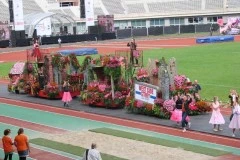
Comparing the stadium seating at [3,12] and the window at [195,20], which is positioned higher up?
the stadium seating at [3,12]

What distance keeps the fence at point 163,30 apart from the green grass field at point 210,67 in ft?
102

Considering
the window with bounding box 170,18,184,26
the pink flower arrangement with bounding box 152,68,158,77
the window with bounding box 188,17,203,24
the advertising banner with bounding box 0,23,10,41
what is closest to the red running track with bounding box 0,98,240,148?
the pink flower arrangement with bounding box 152,68,158,77

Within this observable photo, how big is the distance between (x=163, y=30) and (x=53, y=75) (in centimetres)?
5870

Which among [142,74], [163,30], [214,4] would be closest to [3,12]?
[163,30]

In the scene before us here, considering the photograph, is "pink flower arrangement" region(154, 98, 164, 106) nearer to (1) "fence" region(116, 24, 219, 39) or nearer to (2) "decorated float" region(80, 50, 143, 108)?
(2) "decorated float" region(80, 50, 143, 108)

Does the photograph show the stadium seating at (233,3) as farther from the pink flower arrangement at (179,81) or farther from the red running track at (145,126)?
the pink flower arrangement at (179,81)

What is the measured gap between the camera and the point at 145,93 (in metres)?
24.6

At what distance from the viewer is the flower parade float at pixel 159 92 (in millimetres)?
23766

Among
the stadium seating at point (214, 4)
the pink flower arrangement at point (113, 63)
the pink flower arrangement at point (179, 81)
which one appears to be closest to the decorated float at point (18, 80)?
the pink flower arrangement at point (113, 63)

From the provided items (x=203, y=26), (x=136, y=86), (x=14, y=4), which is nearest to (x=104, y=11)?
(x=203, y=26)

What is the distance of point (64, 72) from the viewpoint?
31.7m

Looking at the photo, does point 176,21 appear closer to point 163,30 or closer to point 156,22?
point 156,22

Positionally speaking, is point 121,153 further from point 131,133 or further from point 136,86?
point 136,86

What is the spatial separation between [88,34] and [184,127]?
61363mm
